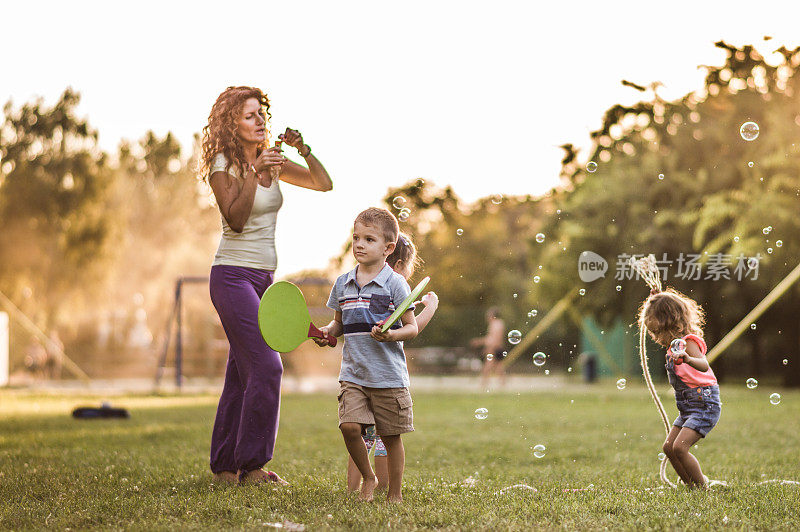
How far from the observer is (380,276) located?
159 inches

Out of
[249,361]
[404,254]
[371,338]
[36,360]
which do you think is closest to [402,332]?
[371,338]

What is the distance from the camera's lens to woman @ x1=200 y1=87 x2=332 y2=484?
4316 mm

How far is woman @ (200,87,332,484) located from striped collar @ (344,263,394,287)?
20.5 inches

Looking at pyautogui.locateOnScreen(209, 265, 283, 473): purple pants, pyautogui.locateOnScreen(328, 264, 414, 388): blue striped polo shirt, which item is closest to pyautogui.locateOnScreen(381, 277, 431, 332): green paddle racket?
pyautogui.locateOnScreen(328, 264, 414, 388): blue striped polo shirt

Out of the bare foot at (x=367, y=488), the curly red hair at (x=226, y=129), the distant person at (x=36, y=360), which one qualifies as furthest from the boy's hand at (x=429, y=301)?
the distant person at (x=36, y=360)

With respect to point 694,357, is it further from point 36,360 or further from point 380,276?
point 36,360

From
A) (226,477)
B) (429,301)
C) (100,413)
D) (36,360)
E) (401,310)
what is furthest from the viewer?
(36,360)

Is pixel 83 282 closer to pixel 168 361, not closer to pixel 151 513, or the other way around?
pixel 168 361

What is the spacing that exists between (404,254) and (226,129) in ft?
3.28

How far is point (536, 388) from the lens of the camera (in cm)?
1509

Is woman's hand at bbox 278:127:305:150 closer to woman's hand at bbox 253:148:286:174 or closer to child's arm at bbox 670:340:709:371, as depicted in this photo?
woman's hand at bbox 253:148:286:174

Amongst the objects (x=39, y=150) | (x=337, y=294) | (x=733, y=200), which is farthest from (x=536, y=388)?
(x=39, y=150)

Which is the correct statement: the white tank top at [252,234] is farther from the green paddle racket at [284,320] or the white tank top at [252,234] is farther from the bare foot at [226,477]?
the bare foot at [226,477]

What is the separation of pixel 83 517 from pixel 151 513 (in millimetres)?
253
